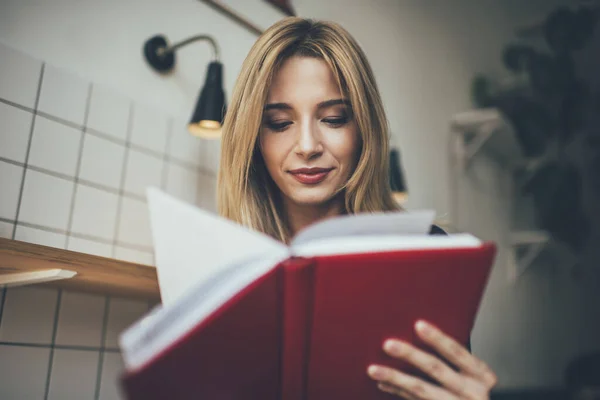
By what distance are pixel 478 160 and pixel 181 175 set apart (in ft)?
6.37

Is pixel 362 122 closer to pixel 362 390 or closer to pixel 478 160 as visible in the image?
pixel 362 390

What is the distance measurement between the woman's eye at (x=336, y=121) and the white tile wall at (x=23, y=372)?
0.72 m

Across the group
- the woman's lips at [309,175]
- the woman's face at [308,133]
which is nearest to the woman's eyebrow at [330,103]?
the woman's face at [308,133]

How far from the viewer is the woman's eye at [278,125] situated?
0.95 meters

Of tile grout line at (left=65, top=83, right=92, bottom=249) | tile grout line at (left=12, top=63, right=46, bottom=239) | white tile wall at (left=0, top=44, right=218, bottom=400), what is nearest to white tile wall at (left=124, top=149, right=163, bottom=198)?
white tile wall at (left=0, top=44, right=218, bottom=400)

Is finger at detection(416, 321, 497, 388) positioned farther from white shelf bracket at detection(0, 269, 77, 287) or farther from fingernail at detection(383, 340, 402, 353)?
white shelf bracket at detection(0, 269, 77, 287)

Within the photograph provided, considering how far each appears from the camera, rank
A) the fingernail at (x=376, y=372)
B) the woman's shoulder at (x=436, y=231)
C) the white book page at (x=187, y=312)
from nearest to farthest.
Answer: the white book page at (x=187, y=312)
the fingernail at (x=376, y=372)
the woman's shoulder at (x=436, y=231)

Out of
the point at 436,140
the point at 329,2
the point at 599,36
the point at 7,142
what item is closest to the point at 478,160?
the point at 436,140

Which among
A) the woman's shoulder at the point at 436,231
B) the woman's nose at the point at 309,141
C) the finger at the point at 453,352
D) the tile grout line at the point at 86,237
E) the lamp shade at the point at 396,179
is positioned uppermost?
the lamp shade at the point at 396,179

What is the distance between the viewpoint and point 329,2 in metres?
1.99

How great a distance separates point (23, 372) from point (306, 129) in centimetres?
71

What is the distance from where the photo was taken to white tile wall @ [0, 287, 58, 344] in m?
0.99

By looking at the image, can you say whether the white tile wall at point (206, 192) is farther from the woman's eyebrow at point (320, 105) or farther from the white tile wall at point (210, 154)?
the woman's eyebrow at point (320, 105)

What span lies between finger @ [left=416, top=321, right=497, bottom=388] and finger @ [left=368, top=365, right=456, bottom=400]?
35 millimetres
